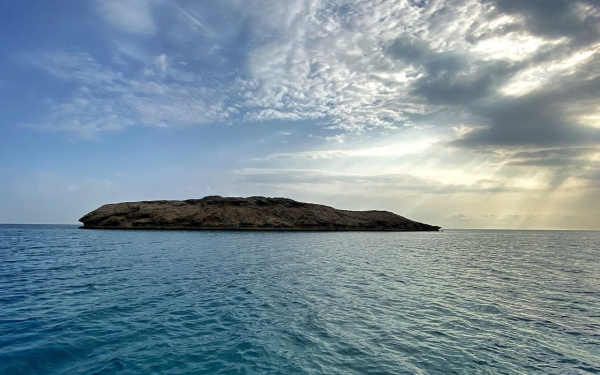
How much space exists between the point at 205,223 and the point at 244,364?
105359 millimetres

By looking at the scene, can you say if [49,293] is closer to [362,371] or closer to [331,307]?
[331,307]

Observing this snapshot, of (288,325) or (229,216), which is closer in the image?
(288,325)

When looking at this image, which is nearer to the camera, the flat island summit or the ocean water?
the ocean water

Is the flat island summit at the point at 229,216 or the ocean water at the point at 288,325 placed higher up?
the flat island summit at the point at 229,216

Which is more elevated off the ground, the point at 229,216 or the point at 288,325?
the point at 229,216

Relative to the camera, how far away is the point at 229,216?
112812 millimetres

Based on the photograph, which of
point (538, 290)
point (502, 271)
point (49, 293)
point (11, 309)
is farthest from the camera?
point (502, 271)

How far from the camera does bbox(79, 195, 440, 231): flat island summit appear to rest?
106m

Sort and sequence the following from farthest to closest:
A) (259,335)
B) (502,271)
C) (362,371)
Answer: (502,271)
(259,335)
(362,371)

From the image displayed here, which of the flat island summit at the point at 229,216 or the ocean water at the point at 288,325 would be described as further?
the flat island summit at the point at 229,216

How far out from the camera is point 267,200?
430 feet

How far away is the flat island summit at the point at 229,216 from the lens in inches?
4166

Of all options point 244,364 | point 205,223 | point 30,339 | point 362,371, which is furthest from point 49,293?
point 205,223

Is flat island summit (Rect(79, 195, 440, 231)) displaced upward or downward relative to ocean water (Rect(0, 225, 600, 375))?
upward
